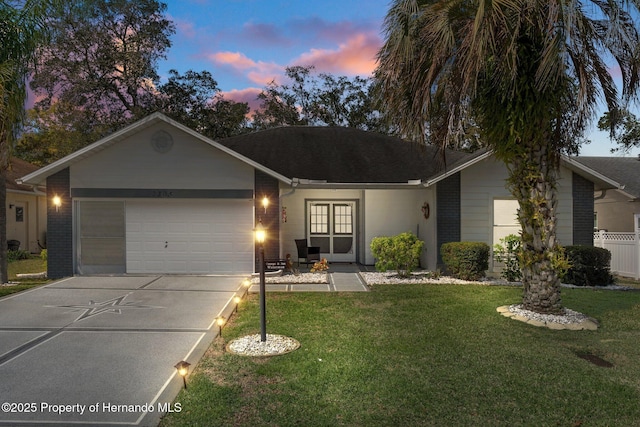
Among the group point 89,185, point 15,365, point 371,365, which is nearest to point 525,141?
point 371,365

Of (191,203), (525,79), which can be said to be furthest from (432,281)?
(191,203)

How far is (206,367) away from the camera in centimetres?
506

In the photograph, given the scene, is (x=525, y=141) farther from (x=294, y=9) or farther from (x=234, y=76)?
(x=234, y=76)

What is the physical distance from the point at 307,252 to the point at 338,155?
425 cm

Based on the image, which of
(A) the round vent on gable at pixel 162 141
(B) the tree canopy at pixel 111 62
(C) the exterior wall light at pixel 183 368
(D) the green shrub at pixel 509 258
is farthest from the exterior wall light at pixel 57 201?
(B) the tree canopy at pixel 111 62

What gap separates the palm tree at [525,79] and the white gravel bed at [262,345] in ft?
15.1

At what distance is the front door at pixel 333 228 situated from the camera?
15188 mm

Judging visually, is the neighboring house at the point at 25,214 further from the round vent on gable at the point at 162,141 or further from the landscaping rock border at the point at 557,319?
the landscaping rock border at the point at 557,319

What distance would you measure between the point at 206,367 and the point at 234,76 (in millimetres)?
18866

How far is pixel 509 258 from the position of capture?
38.2 feet

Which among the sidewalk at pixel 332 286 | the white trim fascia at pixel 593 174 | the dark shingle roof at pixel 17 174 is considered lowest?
the sidewalk at pixel 332 286

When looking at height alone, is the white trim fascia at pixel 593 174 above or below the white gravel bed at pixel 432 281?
above

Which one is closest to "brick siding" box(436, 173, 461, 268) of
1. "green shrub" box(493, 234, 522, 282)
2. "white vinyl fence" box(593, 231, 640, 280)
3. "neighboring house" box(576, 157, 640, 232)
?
"green shrub" box(493, 234, 522, 282)

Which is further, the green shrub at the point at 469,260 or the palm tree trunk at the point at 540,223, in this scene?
the green shrub at the point at 469,260
